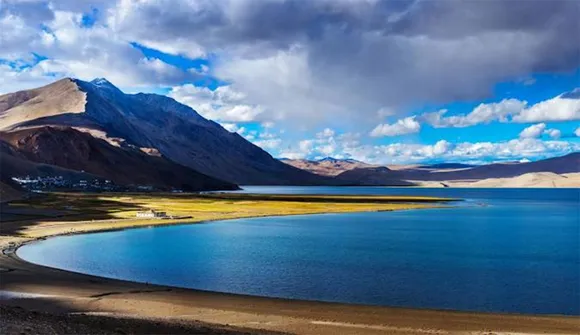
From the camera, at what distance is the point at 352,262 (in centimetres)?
4478

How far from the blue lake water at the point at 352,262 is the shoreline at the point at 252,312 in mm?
2711

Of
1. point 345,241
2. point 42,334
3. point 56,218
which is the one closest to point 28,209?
point 56,218

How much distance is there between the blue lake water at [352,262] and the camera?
32.2 m

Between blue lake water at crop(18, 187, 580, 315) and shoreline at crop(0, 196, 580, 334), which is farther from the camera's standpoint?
blue lake water at crop(18, 187, 580, 315)

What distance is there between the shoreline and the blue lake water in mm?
2711

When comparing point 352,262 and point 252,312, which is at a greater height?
point 352,262

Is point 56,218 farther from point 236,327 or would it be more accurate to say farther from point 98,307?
point 236,327

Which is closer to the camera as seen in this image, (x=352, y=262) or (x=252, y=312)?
(x=252, y=312)

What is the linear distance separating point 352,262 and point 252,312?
64.2ft

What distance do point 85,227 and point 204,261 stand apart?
3021cm

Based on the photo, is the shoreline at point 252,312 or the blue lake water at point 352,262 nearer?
the shoreline at point 252,312

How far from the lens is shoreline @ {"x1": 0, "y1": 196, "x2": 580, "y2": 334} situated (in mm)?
23922

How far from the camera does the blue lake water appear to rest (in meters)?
32.2

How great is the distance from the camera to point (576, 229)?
81.6 meters
